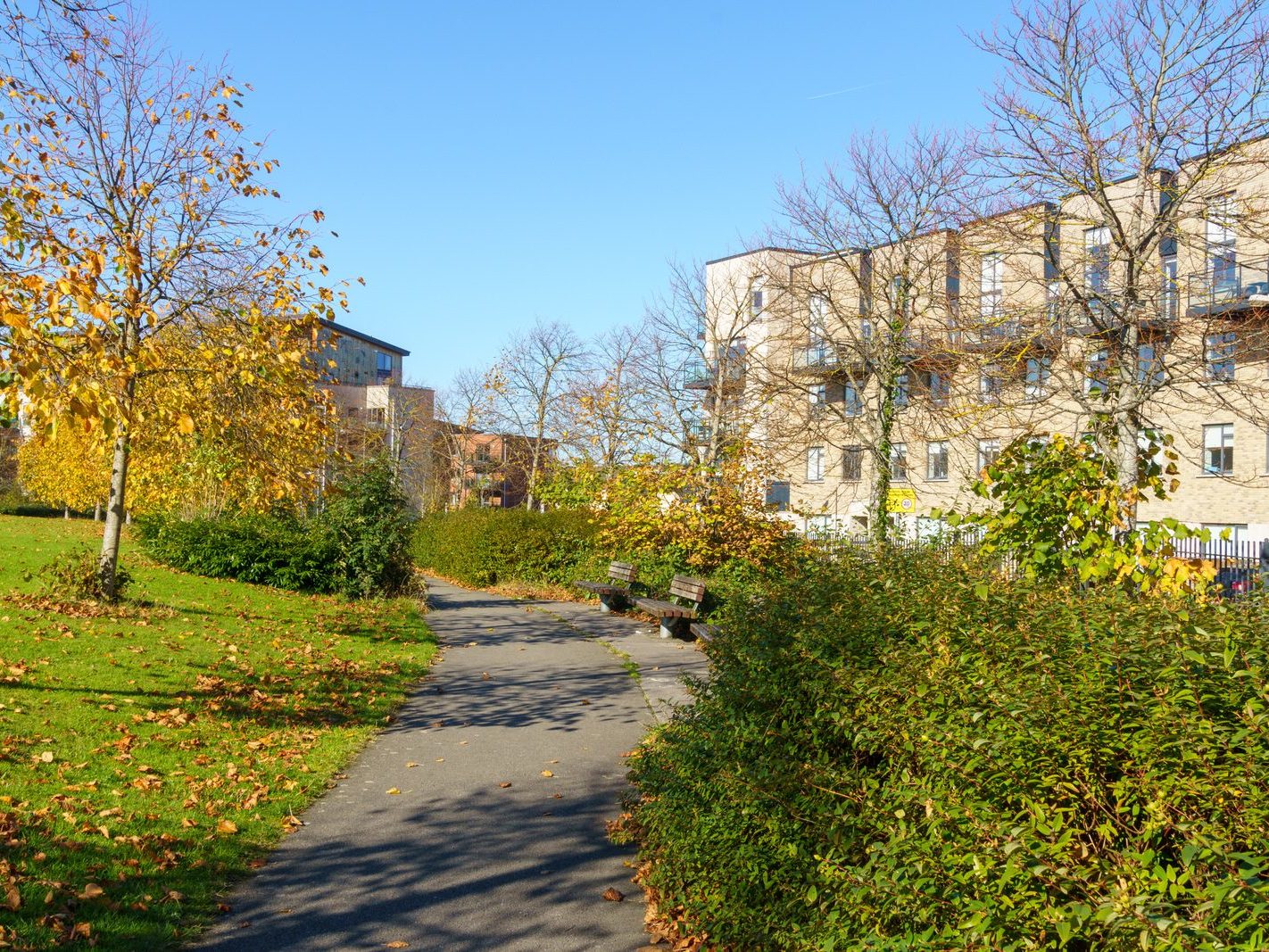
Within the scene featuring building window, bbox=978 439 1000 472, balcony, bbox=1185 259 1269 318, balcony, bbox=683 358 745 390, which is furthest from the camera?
balcony, bbox=683 358 745 390

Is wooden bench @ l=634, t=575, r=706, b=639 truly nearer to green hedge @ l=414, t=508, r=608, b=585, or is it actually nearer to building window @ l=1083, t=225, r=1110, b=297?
green hedge @ l=414, t=508, r=608, b=585

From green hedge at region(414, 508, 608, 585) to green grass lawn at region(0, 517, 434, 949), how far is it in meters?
8.83

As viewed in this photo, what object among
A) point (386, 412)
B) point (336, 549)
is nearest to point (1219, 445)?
point (336, 549)

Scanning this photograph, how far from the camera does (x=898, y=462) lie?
2533 centimetres

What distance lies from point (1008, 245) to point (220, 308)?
11.5 m

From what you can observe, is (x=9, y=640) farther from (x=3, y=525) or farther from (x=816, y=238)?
(x=3, y=525)

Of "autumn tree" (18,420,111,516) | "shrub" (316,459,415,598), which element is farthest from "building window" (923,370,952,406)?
"autumn tree" (18,420,111,516)

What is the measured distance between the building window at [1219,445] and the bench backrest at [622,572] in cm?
2326

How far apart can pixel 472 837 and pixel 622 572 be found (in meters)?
13.7

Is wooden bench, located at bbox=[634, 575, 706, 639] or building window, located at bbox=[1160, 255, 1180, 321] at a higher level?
building window, located at bbox=[1160, 255, 1180, 321]

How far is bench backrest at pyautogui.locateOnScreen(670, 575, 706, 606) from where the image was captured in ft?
55.4

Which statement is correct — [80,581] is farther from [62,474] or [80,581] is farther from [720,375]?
[62,474]

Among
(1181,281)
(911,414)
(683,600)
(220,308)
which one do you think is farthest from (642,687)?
(911,414)

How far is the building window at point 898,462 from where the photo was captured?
2520 cm
